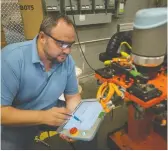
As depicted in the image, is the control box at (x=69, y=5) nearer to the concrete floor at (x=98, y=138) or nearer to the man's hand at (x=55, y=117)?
the concrete floor at (x=98, y=138)

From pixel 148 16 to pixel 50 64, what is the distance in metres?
0.64

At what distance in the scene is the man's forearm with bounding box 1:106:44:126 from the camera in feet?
3.28

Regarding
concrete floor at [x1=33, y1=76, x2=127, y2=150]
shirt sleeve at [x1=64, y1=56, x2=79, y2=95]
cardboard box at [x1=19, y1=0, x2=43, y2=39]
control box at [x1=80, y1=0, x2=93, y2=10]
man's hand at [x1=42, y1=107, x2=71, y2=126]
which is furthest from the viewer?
control box at [x1=80, y1=0, x2=93, y2=10]

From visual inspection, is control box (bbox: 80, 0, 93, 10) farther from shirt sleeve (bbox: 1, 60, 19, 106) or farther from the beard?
shirt sleeve (bbox: 1, 60, 19, 106)

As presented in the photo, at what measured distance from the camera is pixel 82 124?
0.96 m

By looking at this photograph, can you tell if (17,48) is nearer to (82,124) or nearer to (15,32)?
(82,124)

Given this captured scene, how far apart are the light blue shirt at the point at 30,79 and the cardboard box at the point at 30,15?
2.92ft

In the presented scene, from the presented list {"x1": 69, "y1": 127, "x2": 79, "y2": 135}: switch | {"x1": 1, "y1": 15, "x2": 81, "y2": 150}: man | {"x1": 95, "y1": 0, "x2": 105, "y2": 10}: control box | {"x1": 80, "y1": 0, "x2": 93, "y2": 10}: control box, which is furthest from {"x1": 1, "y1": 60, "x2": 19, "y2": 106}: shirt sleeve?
{"x1": 95, "y1": 0, "x2": 105, "y2": 10}: control box

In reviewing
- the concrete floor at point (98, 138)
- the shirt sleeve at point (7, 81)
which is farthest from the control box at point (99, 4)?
the shirt sleeve at point (7, 81)

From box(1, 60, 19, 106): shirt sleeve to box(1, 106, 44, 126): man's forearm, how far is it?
0.15 feet

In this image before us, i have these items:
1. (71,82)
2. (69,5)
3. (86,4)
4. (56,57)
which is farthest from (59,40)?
(86,4)

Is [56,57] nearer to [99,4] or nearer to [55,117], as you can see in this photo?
[55,117]

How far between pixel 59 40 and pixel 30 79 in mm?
282

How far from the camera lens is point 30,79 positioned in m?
1.09
